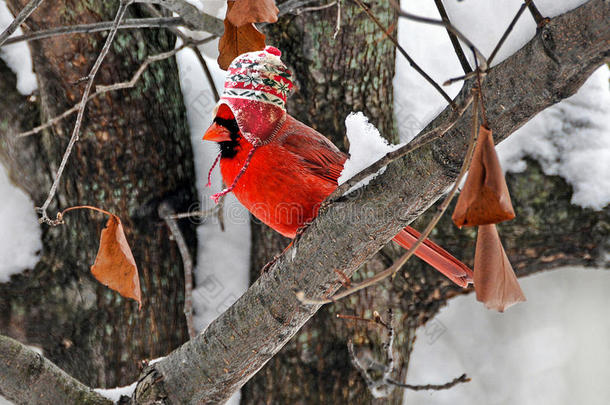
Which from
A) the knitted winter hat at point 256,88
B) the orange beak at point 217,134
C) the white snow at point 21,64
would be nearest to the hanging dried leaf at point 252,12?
the knitted winter hat at point 256,88

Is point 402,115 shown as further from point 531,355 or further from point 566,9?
point 531,355

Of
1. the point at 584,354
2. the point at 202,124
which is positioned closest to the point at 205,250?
the point at 202,124

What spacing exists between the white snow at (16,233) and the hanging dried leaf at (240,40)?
1.11m

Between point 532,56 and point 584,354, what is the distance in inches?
182

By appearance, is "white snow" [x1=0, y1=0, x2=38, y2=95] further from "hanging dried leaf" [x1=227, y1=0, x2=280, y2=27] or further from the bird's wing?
"hanging dried leaf" [x1=227, y1=0, x2=280, y2=27]

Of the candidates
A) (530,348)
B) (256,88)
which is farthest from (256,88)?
(530,348)

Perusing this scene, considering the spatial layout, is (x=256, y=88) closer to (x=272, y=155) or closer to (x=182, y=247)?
(x=272, y=155)

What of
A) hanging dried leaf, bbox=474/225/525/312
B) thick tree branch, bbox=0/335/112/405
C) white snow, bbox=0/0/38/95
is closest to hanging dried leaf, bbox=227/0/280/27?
hanging dried leaf, bbox=474/225/525/312

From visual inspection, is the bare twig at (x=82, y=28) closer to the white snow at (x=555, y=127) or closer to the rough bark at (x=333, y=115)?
the rough bark at (x=333, y=115)

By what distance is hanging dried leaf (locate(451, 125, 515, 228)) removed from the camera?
0.74 meters

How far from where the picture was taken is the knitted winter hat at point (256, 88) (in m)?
1.43

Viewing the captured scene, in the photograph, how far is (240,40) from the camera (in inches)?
58.4

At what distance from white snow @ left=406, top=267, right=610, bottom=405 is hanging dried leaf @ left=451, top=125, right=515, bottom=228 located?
3.75 m

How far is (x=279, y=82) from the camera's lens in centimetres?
147
